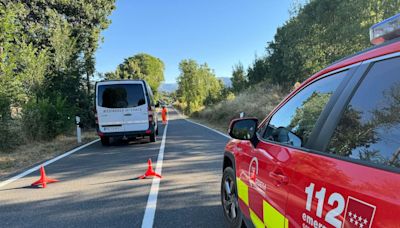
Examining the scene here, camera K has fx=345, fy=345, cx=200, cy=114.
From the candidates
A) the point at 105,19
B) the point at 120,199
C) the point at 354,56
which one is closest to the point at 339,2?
the point at 105,19

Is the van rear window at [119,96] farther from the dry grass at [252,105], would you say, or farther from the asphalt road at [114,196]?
the dry grass at [252,105]

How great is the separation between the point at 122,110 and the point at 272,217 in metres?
10.9

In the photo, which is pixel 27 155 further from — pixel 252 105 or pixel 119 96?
pixel 252 105

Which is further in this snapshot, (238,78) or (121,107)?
(238,78)

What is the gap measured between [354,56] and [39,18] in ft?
70.2

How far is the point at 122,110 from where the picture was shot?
1279 cm

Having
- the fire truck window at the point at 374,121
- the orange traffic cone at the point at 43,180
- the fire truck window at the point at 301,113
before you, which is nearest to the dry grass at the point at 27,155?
the orange traffic cone at the point at 43,180

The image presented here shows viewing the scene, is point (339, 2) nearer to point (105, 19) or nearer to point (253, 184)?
point (105, 19)

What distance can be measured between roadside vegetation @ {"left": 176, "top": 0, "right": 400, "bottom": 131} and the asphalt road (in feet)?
35.1

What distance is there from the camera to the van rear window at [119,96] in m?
12.8

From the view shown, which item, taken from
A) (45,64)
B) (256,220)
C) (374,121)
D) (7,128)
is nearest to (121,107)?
(7,128)

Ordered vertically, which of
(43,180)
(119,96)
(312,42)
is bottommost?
(43,180)

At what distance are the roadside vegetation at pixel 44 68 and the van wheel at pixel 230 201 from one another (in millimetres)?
7120

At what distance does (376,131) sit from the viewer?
175cm
